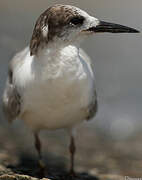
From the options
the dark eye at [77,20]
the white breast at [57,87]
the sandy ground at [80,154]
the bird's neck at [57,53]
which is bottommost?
the sandy ground at [80,154]

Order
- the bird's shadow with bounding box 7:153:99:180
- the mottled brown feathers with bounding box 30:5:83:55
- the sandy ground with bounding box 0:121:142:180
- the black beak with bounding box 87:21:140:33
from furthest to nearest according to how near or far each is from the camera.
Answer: the sandy ground with bounding box 0:121:142:180 → the bird's shadow with bounding box 7:153:99:180 → the black beak with bounding box 87:21:140:33 → the mottled brown feathers with bounding box 30:5:83:55

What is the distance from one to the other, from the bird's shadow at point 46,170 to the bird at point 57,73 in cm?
62

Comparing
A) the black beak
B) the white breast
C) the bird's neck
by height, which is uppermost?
the black beak

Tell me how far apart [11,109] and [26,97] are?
1.46ft

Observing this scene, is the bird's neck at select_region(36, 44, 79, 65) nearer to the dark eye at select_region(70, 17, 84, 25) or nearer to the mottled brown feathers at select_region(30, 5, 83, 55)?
the mottled brown feathers at select_region(30, 5, 83, 55)

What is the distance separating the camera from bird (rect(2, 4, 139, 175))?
443 centimetres

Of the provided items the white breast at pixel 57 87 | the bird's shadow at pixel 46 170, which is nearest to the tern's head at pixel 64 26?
the white breast at pixel 57 87

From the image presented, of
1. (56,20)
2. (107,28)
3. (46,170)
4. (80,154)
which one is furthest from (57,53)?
(80,154)

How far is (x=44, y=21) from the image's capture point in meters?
4.46

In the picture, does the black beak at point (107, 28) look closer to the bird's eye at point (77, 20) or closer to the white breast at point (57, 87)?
the bird's eye at point (77, 20)

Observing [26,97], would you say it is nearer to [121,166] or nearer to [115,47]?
[121,166]

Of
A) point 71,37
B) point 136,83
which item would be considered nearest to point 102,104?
point 136,83

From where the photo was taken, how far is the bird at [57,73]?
4434 millimetres

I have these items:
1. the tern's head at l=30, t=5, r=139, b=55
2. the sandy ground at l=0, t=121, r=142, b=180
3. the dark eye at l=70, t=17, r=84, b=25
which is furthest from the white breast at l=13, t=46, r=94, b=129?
the sandy ground at l=0, t=121, r=142, b=180
